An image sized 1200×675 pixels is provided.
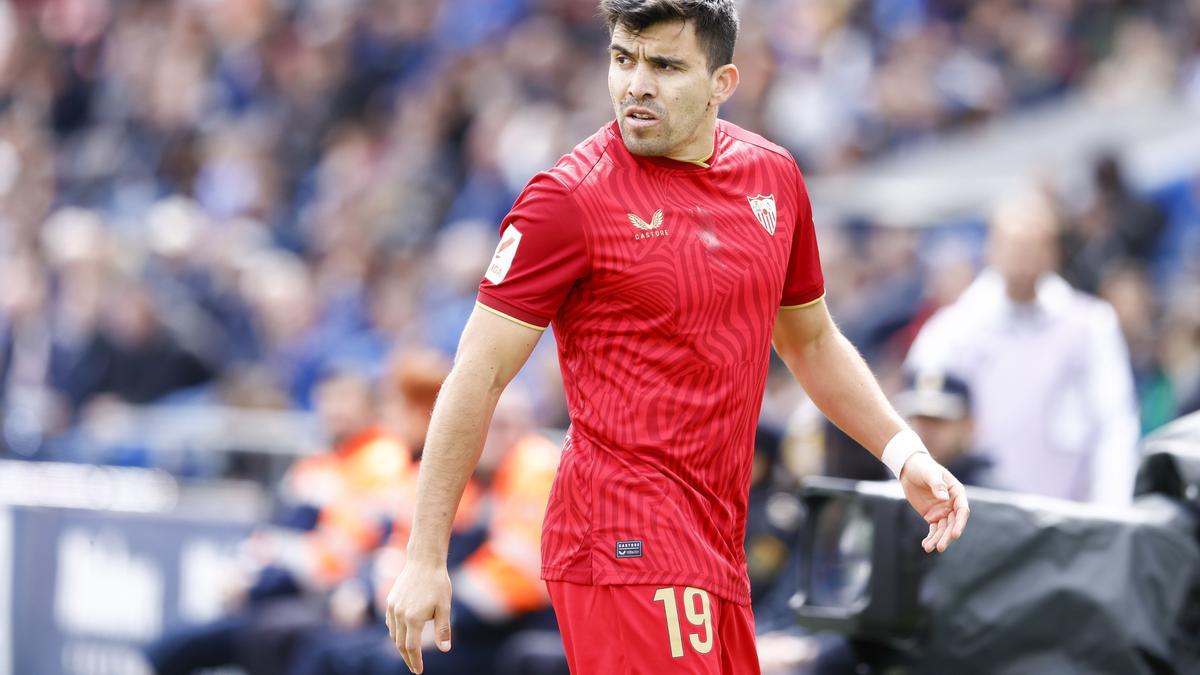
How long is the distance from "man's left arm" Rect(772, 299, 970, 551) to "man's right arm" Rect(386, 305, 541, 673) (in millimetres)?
772

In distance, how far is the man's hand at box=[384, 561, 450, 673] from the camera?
3.57m

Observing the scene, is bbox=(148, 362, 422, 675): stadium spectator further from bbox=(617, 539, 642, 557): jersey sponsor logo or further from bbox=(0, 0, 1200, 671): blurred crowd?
bbox=(617, 539, 642, 557): jersey sponsor logo

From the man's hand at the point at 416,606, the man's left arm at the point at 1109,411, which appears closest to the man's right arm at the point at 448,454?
the man's hand at the point at 416,606

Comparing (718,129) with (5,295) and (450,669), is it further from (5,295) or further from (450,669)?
(5,295)

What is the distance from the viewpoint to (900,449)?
4.05 m

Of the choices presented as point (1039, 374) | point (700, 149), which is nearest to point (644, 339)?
point (700, 149)

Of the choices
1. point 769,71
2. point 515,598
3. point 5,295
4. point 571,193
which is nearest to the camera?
point 571,193

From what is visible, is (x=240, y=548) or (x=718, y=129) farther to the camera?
(x=240, y=548)

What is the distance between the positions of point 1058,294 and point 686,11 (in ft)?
12.8

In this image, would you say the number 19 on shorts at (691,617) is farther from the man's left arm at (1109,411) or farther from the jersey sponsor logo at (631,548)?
the man's left arm at (1109,411)

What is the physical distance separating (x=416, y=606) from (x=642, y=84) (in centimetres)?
119

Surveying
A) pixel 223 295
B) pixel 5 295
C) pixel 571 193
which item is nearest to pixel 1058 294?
pixel 571 193

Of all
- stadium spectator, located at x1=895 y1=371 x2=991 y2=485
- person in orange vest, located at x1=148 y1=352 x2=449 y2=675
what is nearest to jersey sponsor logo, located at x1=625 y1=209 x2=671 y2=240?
stadium spectator, located at x1=895 y1=371 x2=991 y2=485

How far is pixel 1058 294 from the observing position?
7203 millimetres
